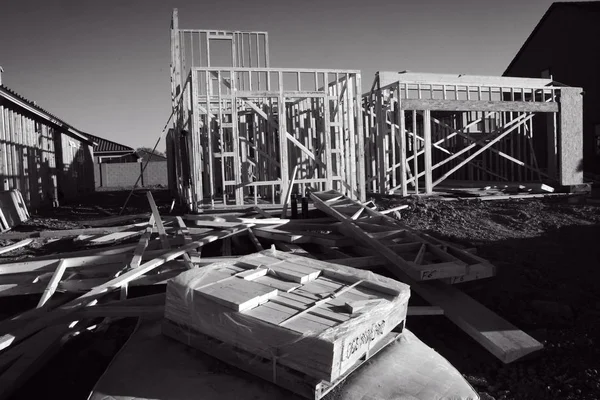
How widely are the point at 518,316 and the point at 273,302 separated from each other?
337 cm

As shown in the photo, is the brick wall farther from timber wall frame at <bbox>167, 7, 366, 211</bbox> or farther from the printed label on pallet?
the printed label on pallet

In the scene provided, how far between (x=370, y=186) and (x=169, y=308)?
40.9 feet

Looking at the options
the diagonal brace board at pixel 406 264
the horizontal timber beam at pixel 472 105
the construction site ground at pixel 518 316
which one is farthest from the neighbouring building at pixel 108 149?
the diagonal brace board at pixel 406 264

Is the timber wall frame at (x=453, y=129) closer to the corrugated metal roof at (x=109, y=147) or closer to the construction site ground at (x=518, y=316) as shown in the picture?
the construction site ground at (x=518, y=316)

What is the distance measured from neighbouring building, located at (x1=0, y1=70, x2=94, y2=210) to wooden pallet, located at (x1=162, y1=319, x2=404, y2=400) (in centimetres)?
1254

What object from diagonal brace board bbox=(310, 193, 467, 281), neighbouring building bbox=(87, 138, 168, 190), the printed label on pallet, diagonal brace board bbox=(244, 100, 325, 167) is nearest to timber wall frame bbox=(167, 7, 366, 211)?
diagonal brace board bbox=(244, 100, 325, 167)

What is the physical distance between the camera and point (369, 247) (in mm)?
7188

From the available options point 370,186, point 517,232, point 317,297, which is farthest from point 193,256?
point 370,186

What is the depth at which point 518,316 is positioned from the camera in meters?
5.55

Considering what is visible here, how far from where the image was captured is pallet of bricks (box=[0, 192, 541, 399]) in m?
3.27

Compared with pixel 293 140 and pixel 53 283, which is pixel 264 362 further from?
pixel 293 140

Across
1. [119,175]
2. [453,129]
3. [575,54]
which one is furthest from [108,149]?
[575,54]

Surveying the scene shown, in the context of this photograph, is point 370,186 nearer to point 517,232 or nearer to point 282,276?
point 517,232

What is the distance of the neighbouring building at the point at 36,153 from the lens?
14477 millimetres
